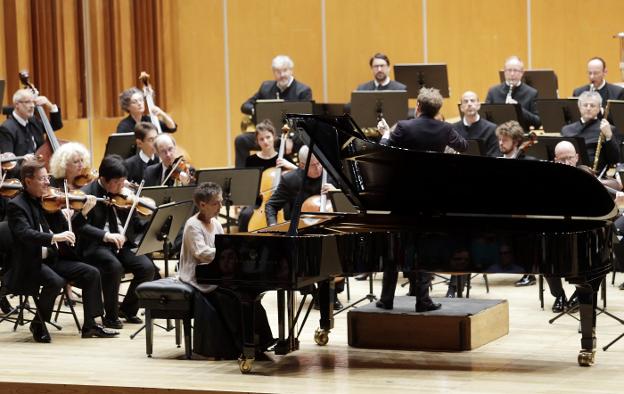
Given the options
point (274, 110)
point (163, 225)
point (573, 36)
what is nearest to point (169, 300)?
point (163, 225)

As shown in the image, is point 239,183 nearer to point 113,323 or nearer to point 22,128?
point 113,323

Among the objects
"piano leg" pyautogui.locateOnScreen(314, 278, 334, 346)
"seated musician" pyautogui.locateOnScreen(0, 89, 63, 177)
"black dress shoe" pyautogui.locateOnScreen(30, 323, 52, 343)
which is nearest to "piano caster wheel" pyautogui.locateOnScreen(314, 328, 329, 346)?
"piano leg" pyautogui.locateOnScreen(314, 278, 334, 346)

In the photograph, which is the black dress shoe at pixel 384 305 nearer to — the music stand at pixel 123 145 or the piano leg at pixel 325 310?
the piano leg at pixel 325 310

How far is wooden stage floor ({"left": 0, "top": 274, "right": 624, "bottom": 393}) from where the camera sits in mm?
5551

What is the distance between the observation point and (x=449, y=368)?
5910mm

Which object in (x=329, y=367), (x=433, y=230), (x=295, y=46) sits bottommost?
(x=329, y=367)

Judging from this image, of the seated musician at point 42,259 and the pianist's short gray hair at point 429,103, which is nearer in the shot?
the pianist's short gray hair at point 429,103

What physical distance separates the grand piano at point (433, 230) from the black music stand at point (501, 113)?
139 inches

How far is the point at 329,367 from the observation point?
6004 millimetres

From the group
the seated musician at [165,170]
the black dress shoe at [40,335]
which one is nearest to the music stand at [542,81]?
the seated musician at [165,170]

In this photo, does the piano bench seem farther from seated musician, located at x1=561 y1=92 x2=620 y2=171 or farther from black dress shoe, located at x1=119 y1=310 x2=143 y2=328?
seated musician, located at x1=561 y1=92 x2=620 y2=171

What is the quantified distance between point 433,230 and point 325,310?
1.04 meters

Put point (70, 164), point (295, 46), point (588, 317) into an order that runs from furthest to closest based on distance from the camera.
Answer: point (295, 46) < point (70, 164) < point (588, 317)

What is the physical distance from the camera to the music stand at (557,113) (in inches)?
374
